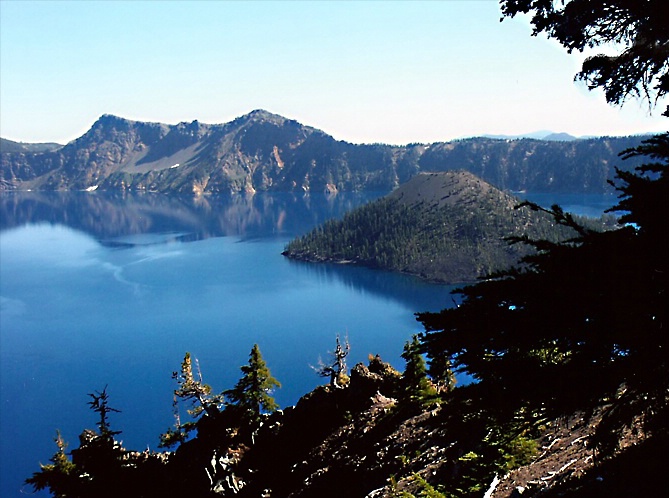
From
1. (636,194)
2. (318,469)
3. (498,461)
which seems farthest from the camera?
(318,469)

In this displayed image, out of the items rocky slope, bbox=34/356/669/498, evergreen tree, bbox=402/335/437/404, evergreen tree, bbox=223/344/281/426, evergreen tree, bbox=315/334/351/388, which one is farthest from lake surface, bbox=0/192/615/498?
evergreen tree, bbox=223/344/281/426

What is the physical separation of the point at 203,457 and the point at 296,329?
313ft

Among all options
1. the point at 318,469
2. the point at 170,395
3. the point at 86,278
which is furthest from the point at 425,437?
the point at 86,278

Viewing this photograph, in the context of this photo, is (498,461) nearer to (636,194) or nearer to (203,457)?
(636,194)

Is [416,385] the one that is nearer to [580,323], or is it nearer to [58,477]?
[580,323]

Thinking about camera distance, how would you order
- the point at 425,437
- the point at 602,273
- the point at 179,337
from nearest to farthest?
the point at 602,273
the point at 425,437
the point at 179,337

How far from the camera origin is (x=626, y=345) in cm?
726

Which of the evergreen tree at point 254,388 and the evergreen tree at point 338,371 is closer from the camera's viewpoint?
the evergreen tree at point 338,371

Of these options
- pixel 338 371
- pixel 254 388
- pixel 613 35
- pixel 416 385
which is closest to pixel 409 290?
pixel 338 371

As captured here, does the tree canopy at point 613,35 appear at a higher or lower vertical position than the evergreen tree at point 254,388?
higher

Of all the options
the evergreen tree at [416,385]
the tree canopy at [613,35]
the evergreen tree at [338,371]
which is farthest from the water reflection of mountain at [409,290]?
the tree canopy at [613,35]

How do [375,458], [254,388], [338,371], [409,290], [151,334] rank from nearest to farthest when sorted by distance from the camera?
1. [375,458]
2. [254,388]
3. [338,371]
4. [151,334]
5. [409,290]

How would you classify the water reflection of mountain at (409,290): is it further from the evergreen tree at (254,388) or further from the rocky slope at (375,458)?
the rocky slope at (375,458)

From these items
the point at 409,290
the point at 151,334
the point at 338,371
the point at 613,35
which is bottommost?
the point at 151,334
